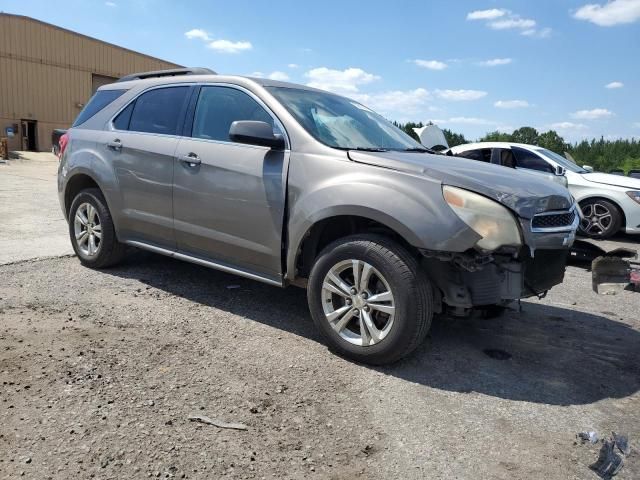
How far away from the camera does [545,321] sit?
184 inches

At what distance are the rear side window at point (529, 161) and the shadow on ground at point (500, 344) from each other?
5.64 m

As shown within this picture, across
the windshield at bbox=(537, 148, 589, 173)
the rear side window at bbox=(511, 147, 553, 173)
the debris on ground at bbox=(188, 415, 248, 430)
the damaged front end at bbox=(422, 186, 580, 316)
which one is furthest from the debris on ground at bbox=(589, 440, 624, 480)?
the windshield at bbox=(537, 148, 589, 173)

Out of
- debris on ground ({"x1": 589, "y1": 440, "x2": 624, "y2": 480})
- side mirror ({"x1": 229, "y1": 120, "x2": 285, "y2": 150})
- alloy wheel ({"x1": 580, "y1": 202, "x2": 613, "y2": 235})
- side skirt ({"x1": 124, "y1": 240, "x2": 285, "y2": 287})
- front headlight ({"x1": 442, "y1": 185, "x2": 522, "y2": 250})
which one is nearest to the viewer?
debris on ground ({"x1": 589, "y1": 440, "x2": 624, "y2": 480})

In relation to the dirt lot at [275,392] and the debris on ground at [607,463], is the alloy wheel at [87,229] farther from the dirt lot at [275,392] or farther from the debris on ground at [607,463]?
the debris on ground at [607,463]

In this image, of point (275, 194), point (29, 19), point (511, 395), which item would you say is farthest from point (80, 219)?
point (29, 19)

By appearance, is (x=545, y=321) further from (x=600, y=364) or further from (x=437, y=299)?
A: (x=437, y=299)

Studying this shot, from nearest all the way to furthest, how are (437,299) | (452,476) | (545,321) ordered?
(452,476) < (437,299) < (545,321)

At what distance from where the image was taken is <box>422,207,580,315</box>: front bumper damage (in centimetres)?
325

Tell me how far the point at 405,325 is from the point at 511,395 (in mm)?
753

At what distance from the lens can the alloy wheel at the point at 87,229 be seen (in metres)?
5.24

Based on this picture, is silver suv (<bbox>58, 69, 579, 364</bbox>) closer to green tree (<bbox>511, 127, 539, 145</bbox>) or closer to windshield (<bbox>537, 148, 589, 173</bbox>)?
windshield (<bbox>537, 148, 589, 173</bbox>)

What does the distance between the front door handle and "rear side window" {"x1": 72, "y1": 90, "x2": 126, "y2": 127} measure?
1.45 metres

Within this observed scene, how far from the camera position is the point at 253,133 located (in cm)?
375

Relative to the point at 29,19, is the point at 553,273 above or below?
below
